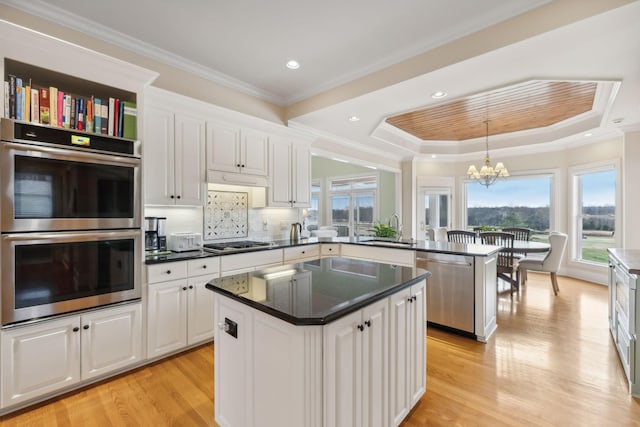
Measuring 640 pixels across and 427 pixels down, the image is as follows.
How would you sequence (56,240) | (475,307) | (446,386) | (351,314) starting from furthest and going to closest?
(475,307) < (446,386) < (56,240) < (351,314)

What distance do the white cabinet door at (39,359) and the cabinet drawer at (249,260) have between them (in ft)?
3.96

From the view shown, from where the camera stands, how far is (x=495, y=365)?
2.54 metres

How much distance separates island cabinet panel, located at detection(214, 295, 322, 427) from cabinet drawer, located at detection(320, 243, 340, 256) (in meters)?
2.50

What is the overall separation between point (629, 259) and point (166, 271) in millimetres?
3962

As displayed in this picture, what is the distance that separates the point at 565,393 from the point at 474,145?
18.6ft

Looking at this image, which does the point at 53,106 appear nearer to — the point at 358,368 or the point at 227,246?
the point at 227,246

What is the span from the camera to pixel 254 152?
3.66 metres

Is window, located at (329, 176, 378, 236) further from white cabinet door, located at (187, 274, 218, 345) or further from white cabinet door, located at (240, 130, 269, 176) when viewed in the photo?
white cabinet door, located at (187, 274, 218, 345)

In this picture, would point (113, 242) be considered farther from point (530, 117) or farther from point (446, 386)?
point (530, 117)

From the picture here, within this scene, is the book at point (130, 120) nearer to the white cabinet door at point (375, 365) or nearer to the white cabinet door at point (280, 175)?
the white cabinet door at point (280, 175)

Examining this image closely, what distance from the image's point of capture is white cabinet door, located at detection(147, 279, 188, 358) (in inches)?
98.7

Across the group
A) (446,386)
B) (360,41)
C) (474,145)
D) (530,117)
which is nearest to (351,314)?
(446,386)

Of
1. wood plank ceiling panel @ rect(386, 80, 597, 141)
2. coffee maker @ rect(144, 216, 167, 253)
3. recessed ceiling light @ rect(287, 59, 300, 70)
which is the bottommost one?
coffee maker @ rect(144, 216, 167, 253)

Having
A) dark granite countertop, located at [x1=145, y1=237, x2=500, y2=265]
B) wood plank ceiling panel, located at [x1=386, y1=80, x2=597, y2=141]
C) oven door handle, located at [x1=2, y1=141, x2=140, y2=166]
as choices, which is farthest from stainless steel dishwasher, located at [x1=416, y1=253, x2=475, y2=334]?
oven door handle, located at [x1=2, y1=141, x2=140, y2=166]
